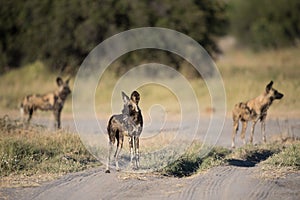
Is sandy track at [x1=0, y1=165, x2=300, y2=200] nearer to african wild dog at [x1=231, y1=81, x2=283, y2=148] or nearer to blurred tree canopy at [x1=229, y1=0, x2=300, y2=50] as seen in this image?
african wild dog at [x1=231, y1=81, x2=283, y2=148]

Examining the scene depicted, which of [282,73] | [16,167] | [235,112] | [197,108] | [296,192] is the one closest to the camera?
[296,192]

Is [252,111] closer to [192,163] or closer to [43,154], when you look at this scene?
[192,163]

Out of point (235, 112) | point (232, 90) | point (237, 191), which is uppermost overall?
point (232, 90)

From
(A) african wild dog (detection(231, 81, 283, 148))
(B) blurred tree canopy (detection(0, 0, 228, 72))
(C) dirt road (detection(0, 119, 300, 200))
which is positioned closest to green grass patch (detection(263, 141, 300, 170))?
(C) dirt road (detection(0, 119, 300, 200))

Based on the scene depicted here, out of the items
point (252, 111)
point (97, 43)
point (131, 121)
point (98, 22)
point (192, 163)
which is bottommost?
point (192, 163)

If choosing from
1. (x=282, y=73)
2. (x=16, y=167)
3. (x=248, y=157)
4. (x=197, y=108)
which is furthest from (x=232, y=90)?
(x=16, y=167)

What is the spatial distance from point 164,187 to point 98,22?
1956 cm

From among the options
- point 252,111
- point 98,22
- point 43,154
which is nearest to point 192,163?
point 43,154

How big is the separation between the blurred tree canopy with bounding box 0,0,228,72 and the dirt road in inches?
725

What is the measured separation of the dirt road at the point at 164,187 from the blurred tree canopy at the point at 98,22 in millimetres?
18428

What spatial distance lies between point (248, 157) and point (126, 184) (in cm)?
300

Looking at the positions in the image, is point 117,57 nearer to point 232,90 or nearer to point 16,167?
point 232,90

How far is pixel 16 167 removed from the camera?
8539 mm

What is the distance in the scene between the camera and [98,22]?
26.2m
